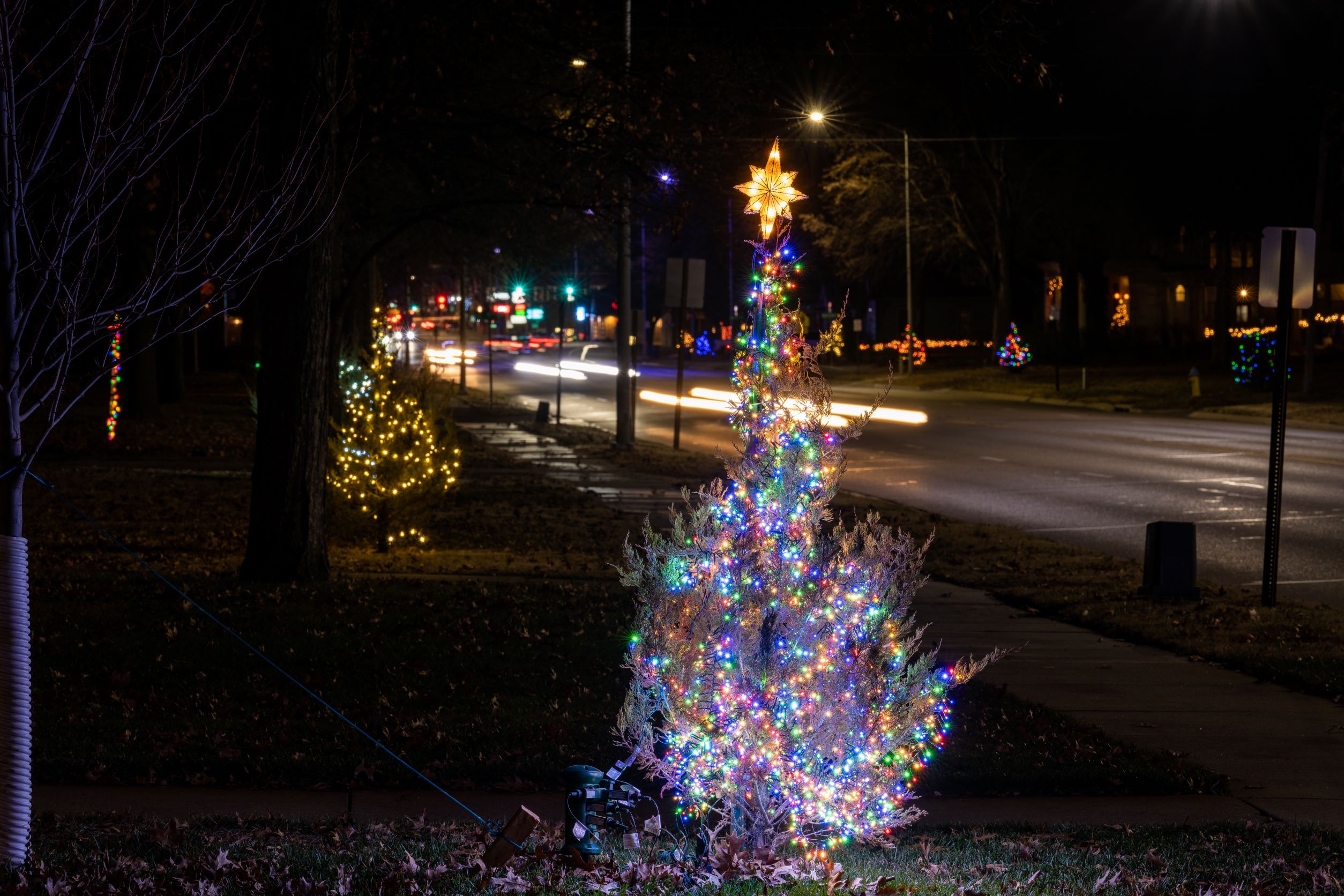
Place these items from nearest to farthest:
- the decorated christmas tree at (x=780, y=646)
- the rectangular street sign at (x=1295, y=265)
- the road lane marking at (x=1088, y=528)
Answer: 1. the decorated christmas tree at (x=780, y=646)
2. the rectangular street sign at (x=1295, y=265)
3. the road lane marking at (x=1088, y=528)

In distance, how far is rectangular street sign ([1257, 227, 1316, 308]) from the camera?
10547mm

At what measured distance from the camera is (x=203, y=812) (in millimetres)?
5648

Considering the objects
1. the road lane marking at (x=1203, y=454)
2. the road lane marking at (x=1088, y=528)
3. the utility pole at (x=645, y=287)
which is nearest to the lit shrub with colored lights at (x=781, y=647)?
the road lane marking at (x=1088, y=528)

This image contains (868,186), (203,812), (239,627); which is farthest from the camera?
(868,186)

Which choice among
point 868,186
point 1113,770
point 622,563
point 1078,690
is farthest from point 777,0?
point 868,186

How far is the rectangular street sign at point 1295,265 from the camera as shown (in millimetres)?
10547

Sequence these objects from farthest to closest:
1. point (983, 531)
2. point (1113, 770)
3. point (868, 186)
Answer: point (868, 186), point (983, 531), point (1113, 770)

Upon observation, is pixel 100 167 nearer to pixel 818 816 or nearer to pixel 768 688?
pixel 768 688

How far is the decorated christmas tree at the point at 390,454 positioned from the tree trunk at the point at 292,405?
1996 mm

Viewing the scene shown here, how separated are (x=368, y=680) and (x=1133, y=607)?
235 inches

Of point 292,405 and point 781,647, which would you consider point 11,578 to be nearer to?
point 781,647

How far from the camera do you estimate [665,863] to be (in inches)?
185

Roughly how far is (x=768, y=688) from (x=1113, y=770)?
8.67 ft

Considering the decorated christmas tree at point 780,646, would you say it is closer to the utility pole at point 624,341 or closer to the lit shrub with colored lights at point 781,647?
the lit shrub with colored lights at point 781,647
